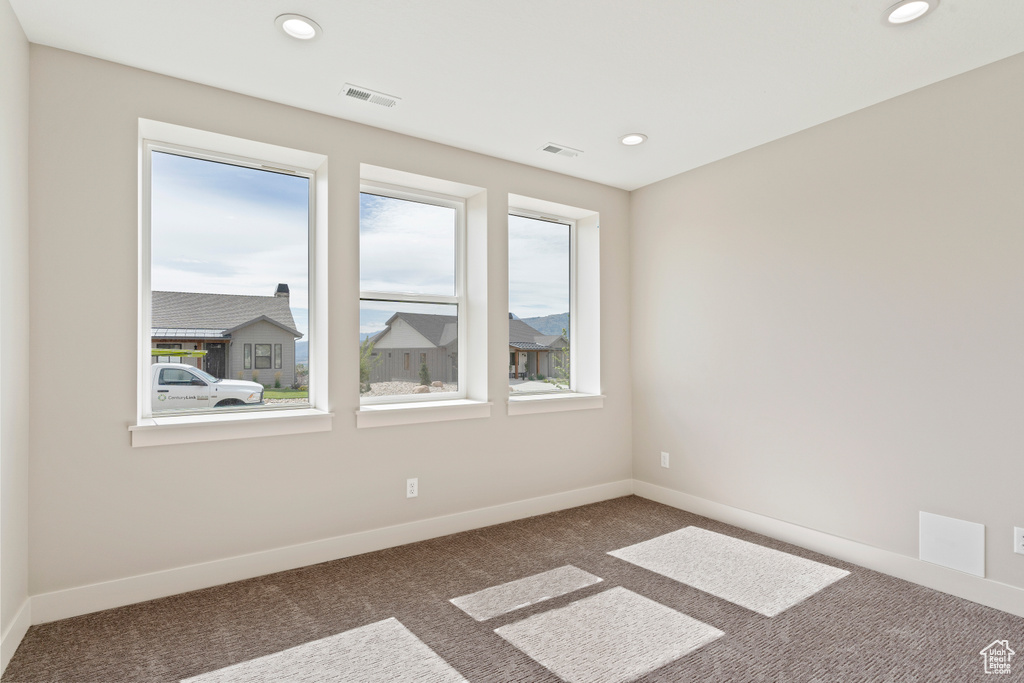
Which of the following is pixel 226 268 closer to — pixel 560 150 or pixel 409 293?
pixel 409 293

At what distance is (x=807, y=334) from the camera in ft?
10.8

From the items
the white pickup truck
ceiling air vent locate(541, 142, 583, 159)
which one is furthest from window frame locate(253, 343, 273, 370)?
ceiling air vent locate(541, 142, 583, 159)

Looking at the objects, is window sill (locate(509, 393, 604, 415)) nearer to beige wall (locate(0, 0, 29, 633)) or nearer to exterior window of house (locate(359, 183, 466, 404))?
exterior window of house (locate(359, 183, 466, 404))

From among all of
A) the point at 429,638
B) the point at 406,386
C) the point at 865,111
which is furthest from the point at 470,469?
the point at 865,111

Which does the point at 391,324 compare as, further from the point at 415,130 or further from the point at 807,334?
the point at 807,334

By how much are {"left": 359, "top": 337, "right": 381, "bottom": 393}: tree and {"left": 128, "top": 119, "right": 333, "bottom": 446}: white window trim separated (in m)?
0.29

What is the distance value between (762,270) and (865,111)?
102 cm

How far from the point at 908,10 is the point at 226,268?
3.40 meters

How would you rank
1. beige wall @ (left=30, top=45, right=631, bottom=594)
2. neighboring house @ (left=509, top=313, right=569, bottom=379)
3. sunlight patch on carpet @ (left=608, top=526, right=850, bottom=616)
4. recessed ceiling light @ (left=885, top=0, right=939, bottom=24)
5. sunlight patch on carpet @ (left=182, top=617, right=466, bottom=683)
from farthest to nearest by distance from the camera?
1. neighboring house @ (left=509, top=313, right=569, bottom=379)
2. sunlight patch on carpet @ (left=608, top=526, right=850, bottom=616)
3. beige wall @ (left=30, top=45, right=631, bottom=594)
4. recessed ceiling light @ (left=885, top=0, right=939, bottom=24)
5. sunlight patch on carpet @ (left=182, top=617, right=466, bottom=683)

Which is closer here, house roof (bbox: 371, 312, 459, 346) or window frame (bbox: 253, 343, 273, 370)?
window frame (bbox: 253, 343, 273, 370)

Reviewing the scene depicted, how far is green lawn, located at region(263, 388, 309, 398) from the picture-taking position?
3125 mm

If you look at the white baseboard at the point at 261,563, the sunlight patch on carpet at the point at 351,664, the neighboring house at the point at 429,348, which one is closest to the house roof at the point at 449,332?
the neighboring house at the point at 429,348

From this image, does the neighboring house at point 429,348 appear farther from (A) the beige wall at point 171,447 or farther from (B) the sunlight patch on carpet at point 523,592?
(B) the sunlight patch on carpet at point 523,592

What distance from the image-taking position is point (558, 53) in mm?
2449
